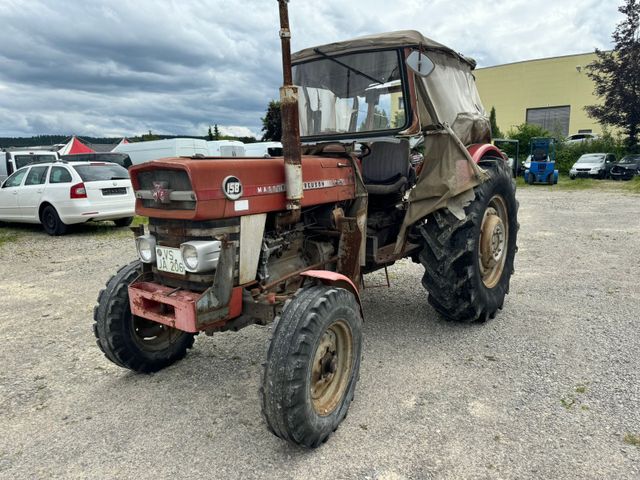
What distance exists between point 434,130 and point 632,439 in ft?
8.06

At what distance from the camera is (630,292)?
5.02 m

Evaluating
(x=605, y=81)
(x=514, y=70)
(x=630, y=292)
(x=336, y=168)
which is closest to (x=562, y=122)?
(x=514, y=70)

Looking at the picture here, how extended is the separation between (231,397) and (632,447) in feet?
7.65

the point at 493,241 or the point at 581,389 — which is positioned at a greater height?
the point at 493,241

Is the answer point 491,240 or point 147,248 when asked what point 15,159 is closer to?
point 147,248

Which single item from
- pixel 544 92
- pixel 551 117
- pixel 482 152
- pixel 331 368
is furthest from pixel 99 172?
pixel 544 92

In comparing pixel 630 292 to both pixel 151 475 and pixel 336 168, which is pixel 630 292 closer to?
pixel 336 168

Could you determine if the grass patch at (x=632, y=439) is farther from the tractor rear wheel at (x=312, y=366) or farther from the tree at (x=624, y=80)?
the tree at (x=624, y=80)

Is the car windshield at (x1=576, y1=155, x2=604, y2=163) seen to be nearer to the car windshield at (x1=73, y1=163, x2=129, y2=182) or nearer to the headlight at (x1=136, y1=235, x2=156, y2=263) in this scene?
the car windshield at (x1=73, y1=163, x2=129, y2=182)

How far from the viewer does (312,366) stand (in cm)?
249

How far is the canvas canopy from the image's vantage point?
3.68m

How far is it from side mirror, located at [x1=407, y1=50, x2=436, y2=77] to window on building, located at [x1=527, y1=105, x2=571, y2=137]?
134 ft

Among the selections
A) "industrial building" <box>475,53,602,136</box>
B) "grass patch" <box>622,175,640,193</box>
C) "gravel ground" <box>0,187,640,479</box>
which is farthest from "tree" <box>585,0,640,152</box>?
"gravel ground" <box>0,187,640,479</box>

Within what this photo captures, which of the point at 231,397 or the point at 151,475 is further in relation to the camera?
the point at 231,397
